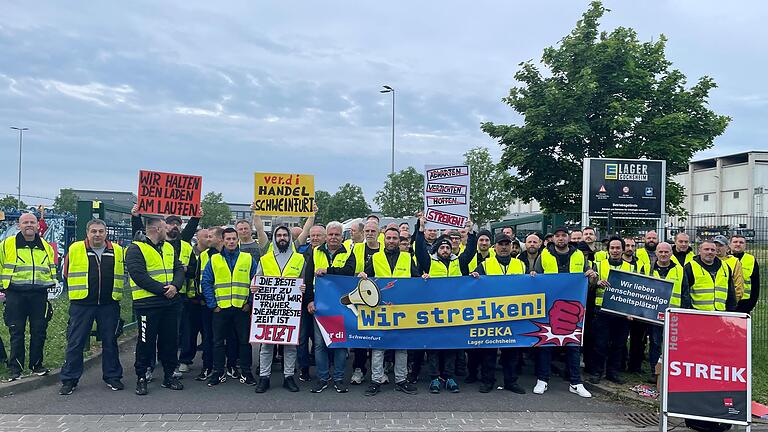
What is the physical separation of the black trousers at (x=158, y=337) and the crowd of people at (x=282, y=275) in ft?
Answer: 0.04

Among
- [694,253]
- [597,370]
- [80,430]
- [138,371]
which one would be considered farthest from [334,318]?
[694,253]

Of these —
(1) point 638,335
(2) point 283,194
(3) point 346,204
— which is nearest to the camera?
(1) point 638,335

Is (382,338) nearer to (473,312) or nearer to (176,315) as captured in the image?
(473,312)

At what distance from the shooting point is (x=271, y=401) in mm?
6914

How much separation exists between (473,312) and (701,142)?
14230mm

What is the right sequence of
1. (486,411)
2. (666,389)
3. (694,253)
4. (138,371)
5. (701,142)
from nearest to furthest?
1. (666,389)
2. (486,411)
3. (138,371)
4. (694,253)
5. (701,142)

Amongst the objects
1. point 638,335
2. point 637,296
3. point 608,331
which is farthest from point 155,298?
point 638,335

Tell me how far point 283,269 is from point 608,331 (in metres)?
4.30

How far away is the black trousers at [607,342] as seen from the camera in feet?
26.1

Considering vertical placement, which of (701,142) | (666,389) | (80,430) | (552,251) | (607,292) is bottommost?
(80,430)

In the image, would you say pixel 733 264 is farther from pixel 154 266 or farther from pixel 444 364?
pixel 154 266

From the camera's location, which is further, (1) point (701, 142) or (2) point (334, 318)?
(1) point (701, 142)

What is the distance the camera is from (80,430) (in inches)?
230

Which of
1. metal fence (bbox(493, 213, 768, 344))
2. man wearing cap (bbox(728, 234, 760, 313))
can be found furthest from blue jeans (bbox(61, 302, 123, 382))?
man wearing cap (bbox(728, 234, 760, 313))
